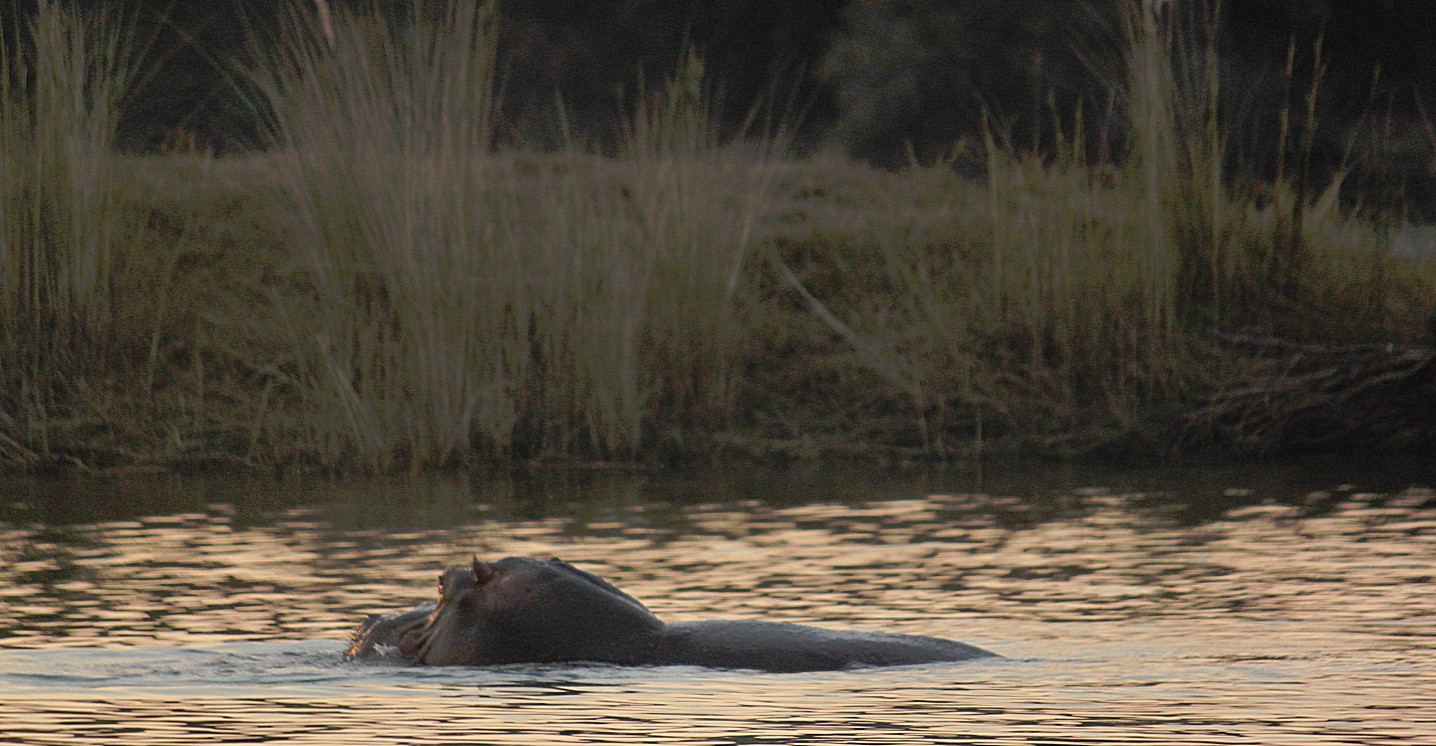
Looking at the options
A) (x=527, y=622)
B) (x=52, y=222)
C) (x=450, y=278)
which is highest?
(x=52, y=222)

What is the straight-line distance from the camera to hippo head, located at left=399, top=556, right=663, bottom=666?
12.4 feet

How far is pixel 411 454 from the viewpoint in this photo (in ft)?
24.2

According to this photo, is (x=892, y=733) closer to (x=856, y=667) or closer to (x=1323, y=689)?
(x=856, y=667)

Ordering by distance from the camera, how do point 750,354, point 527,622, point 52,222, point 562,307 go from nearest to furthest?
point 527,622 < point 562,307 < point 52,222 < point 750,354

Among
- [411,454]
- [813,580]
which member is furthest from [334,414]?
[813,580]

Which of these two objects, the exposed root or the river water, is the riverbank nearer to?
the exposed root

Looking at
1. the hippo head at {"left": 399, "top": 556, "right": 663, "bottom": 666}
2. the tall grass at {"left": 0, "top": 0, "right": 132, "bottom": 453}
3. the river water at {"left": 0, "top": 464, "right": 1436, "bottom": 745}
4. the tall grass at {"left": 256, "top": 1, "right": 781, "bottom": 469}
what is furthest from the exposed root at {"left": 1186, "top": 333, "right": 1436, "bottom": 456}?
the hippo head at {"left": 399, "top": 556, "right": 663, "bottom": 666}

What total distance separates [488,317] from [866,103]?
408 inches

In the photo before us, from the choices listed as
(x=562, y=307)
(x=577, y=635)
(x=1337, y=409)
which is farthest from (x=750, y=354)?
(x=577, y=635)

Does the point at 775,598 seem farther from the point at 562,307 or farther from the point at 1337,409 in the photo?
the point at 1337,409

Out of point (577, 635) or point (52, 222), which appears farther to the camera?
point (52, 222)

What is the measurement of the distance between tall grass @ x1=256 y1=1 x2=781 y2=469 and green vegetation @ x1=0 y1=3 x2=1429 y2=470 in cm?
1

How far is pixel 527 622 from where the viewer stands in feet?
12.4

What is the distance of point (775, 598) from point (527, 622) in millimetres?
1119
